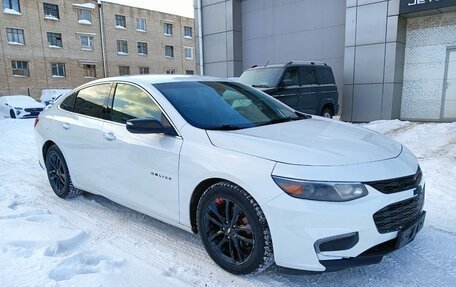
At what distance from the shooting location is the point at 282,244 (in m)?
2.41

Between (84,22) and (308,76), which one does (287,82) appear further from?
(84,22)

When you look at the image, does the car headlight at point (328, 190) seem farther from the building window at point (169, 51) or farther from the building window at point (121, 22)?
the building window at point (169, 51)

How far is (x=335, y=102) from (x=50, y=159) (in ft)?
28.1

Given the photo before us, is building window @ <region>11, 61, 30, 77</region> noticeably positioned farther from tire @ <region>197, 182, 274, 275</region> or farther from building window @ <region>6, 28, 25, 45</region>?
tire @ <region>197, 182, 274, 275</region>

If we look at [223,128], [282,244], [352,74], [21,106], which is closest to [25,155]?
[223,128]

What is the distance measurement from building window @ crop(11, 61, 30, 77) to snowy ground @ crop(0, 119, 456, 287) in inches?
1338

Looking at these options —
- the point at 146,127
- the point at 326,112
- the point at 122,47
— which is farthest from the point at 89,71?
the point at 146,127

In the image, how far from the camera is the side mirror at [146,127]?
2.99 m

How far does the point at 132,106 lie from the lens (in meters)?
3.62

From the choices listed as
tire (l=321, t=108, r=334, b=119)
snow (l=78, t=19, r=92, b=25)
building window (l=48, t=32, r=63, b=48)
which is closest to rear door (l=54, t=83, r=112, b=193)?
tire (l=321, t=108, r=334, b=119)

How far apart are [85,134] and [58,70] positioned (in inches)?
1440

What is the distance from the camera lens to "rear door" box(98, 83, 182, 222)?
3080mm

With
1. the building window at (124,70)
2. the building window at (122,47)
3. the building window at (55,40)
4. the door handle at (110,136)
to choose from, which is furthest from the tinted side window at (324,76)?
the building window at (122,47)

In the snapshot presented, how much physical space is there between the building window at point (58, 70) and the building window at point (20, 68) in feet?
7.85
